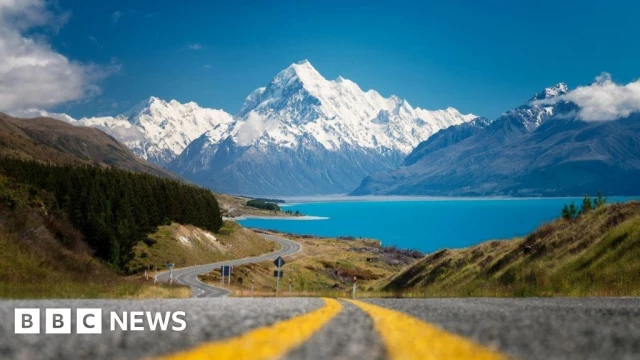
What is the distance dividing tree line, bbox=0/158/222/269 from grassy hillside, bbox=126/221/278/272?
2.13 meters

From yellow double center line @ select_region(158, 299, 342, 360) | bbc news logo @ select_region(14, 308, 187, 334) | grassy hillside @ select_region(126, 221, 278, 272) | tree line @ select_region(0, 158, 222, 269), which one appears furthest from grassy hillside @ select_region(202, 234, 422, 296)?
yellow double center line @ select_region(158, 299, 342, 360)

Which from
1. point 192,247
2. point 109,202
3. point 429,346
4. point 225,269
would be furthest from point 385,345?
point 192,247

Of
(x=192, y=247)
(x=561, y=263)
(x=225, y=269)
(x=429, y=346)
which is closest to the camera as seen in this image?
(x=429, y=346)

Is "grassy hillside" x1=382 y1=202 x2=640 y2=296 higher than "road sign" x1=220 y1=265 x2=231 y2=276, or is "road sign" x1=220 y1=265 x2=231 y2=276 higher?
"grassy hillside" x1=382 y1=202 x2=640 y2=296

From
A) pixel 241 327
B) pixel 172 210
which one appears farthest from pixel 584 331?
pixel 172 210

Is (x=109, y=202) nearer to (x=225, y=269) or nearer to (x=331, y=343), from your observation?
(x=225, y=269)

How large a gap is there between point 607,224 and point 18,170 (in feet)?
282

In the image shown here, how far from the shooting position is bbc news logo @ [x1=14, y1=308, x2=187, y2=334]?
4.25m

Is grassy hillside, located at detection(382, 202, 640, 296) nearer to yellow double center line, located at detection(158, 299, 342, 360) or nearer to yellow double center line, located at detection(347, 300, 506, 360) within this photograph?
yellow double center line, located at detection(347, 300, 506, 360)

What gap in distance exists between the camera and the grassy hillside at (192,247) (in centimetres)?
8925

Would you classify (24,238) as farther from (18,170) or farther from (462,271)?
(18,170)

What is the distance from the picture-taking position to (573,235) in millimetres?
26688

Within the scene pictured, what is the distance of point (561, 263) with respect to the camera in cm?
2291

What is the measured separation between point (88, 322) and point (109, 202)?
3194 inches
